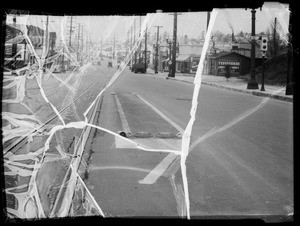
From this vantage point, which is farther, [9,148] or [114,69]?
[114,69]

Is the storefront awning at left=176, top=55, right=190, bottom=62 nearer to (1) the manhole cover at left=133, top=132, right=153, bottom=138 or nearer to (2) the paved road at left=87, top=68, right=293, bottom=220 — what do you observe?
(2) the paved road at left=87, top=68, right=293, bottom=220

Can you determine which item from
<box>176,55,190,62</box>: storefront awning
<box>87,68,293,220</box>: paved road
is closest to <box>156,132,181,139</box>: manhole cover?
<box>87,68,293,220</box>: paved road

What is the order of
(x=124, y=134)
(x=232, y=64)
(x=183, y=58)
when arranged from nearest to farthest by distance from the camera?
(x=124, y=134) → (x=232, y=64) → (x=183, y=58)

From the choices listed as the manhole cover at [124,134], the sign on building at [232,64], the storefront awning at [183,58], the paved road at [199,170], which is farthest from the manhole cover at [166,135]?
the storefront awning at [183,58]

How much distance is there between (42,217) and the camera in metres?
3.13

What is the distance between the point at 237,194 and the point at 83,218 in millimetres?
1839

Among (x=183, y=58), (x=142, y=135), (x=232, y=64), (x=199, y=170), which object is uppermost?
(x=183, y=58)

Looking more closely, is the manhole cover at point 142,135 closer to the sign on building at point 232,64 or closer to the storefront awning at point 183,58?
the sign on building at point 232,64

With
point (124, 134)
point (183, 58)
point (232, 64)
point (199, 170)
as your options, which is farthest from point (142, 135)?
point (183, 58)

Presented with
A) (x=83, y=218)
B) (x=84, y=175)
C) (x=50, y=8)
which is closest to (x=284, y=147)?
(x=84, y=175)

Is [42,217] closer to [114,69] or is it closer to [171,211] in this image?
[171,211]

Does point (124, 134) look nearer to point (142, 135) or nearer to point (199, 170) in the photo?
point (142, 135)

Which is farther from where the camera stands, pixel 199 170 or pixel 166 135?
pixel 166 135

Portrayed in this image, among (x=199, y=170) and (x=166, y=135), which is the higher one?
(x=166, y=135)
